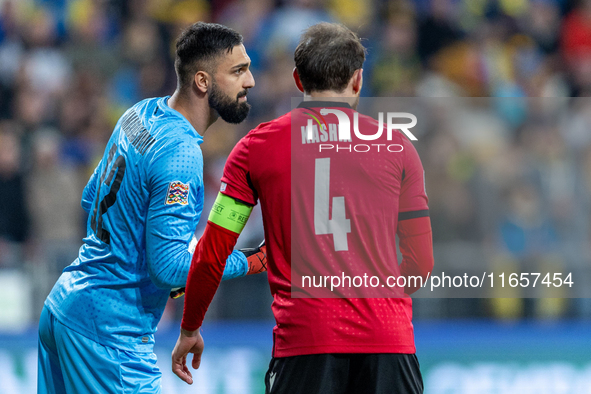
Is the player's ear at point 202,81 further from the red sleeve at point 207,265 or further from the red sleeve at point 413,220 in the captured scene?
the red sleeve at point 413,220

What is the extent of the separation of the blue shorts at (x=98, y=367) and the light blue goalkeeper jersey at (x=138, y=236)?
38 millimetres

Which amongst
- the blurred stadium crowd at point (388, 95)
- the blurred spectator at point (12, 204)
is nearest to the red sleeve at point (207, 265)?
the blurred stadium crowd at point (388, 95)

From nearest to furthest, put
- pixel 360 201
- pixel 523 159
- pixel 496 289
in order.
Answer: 1. pixel 360 201
2. pixel 496 289
3. pixel 523 159

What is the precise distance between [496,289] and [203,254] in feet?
14.6

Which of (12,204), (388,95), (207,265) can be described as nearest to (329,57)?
(207,265)

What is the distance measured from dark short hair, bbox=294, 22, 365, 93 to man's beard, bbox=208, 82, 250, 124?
648mm

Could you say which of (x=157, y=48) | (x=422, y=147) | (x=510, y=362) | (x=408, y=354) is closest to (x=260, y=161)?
(x=408, y=354)

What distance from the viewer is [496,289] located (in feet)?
22.1

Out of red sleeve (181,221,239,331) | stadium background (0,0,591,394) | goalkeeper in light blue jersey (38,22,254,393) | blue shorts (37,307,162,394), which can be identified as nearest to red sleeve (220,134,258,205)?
red sleeve (181,221,239,331)

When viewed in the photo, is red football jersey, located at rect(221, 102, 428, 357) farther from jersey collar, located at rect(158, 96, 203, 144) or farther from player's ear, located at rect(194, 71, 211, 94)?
player's ear, located at rect(194, 71, 211, 94)

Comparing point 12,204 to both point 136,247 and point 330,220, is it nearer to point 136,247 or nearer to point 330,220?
point 136,247

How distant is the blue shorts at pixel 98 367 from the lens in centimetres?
312

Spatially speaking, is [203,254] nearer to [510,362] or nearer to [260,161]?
[260,161]

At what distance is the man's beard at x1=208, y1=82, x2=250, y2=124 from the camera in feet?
11.0
